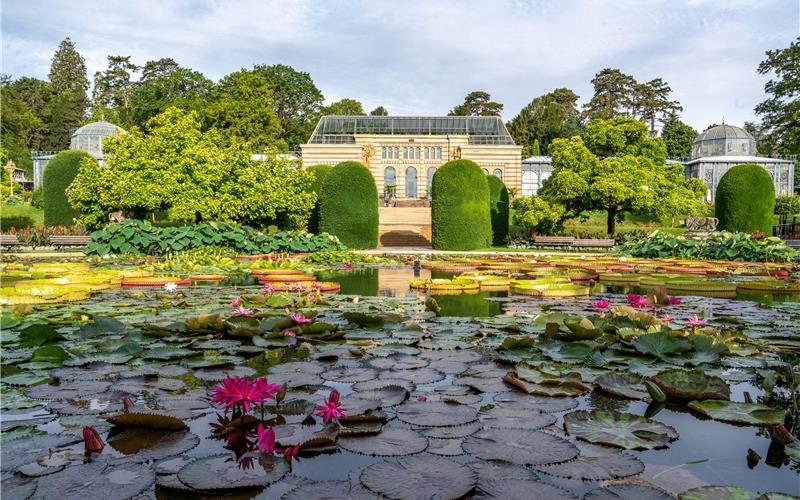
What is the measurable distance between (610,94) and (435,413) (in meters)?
66.3

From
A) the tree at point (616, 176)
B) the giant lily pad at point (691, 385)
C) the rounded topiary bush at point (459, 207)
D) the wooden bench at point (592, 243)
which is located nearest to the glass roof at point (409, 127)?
Answer: the tree at point (616, 176)

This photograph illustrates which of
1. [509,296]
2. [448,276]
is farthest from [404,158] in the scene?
[509,296]

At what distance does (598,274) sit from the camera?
1113 cm

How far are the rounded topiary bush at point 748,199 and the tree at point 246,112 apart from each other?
1314 inches

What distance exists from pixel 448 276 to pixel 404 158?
37.8 meters

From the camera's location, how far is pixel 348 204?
2020 cm

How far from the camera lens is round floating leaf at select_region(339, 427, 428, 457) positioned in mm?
2281

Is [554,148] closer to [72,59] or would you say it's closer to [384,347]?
[384,347]

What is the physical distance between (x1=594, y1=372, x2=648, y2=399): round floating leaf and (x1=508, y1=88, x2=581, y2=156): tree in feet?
190

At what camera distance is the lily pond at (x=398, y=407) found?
2.04 metres

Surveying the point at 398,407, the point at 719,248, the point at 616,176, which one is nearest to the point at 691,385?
the point at 398,407

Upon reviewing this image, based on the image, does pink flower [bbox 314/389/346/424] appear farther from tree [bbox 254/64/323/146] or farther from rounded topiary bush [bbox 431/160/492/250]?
tree [bbox 254/64/323/146]

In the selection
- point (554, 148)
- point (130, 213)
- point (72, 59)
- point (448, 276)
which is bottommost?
point (448, 276)

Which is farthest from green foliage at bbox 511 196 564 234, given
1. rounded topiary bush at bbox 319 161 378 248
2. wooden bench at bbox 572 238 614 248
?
rounded topiary bush at bbox 319 161 378 248
